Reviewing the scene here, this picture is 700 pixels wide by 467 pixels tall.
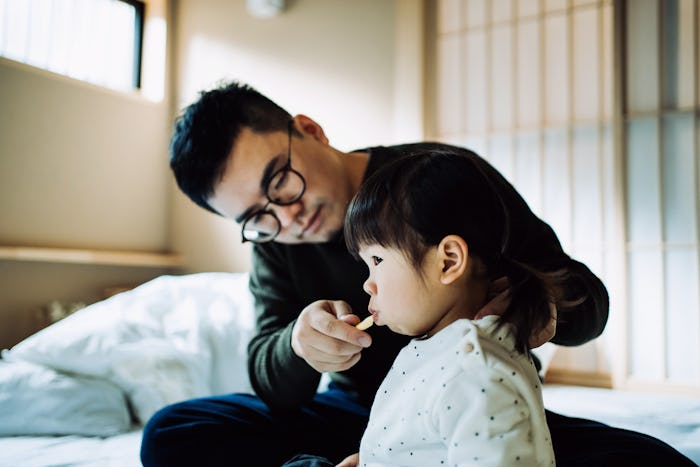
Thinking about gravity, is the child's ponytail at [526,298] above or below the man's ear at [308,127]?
below

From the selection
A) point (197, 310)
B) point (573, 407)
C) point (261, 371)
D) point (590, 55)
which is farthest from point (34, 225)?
point (590, 55)

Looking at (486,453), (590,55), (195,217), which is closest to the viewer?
(486,453)

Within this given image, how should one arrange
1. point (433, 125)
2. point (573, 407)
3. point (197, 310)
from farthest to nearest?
point (433, 125) → point (197, 310) → point (573, 407)

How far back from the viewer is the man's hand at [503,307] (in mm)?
811

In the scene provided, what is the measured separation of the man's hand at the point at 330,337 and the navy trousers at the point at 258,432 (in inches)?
6.3

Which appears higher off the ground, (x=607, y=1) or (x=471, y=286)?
(x=607, y=1)

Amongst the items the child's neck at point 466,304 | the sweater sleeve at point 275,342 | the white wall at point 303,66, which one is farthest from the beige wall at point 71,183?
the child's neck at point 466,304

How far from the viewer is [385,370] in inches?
50.3

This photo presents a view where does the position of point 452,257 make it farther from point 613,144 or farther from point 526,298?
point 613,144

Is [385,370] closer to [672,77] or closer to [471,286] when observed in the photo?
[471,286]

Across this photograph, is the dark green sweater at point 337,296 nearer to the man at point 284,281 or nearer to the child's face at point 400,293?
the man at point 284,281

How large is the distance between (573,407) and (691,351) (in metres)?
0.93

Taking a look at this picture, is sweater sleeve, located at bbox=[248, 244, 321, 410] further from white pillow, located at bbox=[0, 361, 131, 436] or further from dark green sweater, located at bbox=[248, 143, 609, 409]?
white pillow, located at bbox=[0, 361, 131, 436]

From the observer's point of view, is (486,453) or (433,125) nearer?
(486,453)
